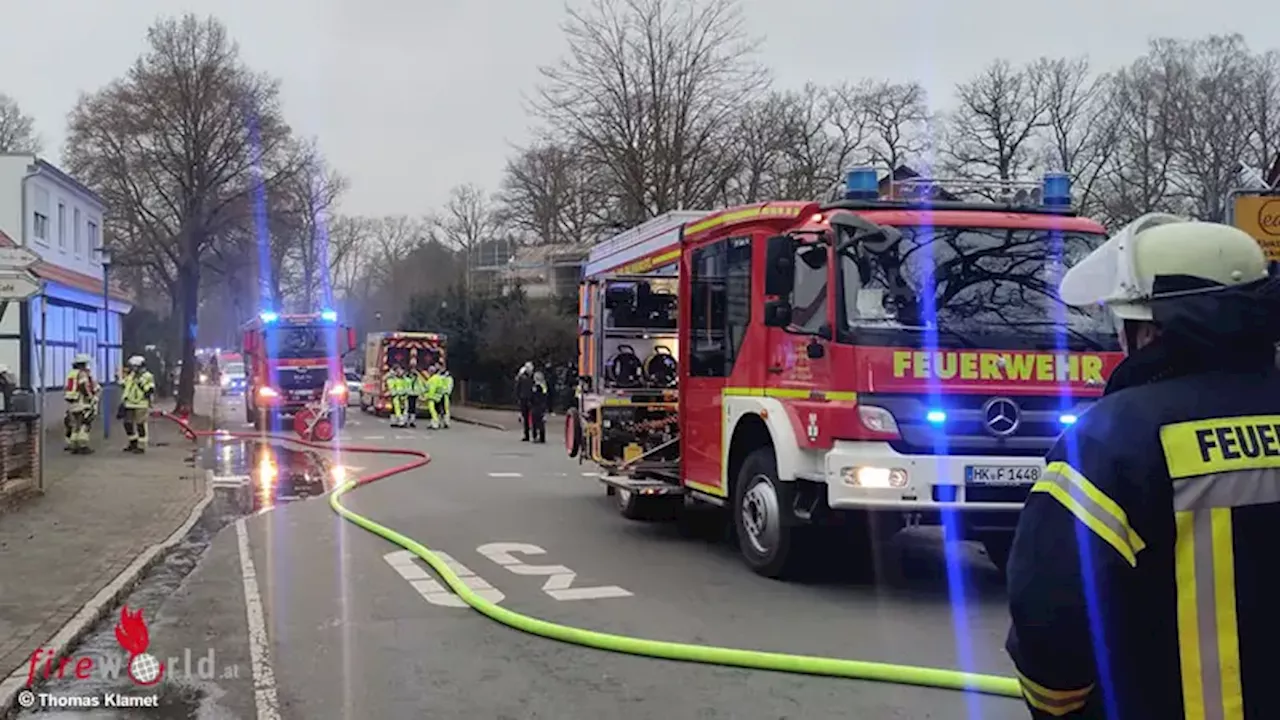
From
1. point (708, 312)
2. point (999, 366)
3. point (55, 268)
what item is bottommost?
point (999, 366)

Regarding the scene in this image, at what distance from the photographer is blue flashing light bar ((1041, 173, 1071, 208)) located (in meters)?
9.12

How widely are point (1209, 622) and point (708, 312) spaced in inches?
322

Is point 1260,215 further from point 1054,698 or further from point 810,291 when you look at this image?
point 1054,698

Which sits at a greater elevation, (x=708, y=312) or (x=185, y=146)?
(x=185, y=146)

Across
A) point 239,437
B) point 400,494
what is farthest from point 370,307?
point 400,494

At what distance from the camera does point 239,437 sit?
27.5 meters

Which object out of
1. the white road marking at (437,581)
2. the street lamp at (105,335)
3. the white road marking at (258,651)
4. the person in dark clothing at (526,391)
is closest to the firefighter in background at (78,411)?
the street lamp at (105,335)

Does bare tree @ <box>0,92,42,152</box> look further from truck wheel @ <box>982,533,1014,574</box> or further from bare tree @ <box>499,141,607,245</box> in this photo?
truck wheel @ <box>982,533,1014,574</box>

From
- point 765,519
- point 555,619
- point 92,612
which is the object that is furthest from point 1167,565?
point 92,612

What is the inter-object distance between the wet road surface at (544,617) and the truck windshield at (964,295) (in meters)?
1.86

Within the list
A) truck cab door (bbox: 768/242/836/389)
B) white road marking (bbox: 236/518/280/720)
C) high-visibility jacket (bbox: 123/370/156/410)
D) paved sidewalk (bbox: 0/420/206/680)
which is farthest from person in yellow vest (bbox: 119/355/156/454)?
truck cab door (bbox: 768/242/836/389)

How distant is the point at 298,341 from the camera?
101 ft

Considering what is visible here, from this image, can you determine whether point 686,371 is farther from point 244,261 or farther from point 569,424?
point 244,261

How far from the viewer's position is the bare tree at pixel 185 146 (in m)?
32.0
